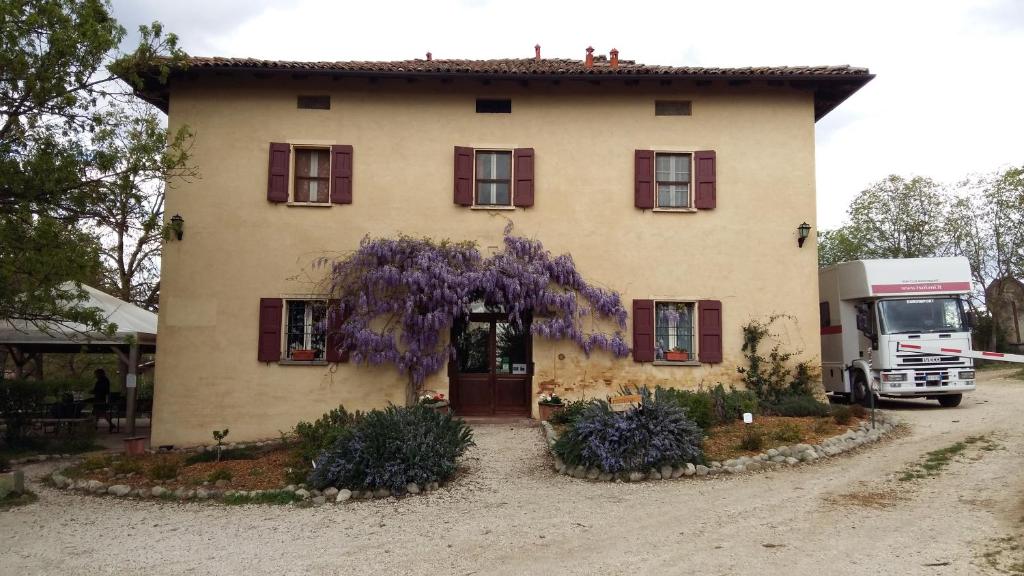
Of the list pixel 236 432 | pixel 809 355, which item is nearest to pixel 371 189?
pixel 236 432

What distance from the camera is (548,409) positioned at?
40.3ft

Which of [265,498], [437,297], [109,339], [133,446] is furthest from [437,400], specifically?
[109,339]

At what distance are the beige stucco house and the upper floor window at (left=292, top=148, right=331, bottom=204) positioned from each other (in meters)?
0.03

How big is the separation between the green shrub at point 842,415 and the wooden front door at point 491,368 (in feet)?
16.3

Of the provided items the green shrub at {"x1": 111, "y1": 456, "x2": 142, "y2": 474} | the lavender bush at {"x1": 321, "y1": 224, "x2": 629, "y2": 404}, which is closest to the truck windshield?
the lavender bush at {"x1": 321, "y1": 224, "x2": 629, "y2": 404}

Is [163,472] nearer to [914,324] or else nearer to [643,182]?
[643,182]

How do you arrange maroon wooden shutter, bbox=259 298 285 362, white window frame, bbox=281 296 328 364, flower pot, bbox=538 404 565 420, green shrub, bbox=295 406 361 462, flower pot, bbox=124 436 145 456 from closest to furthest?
green shrub, bbox=295 406 361 462 < flower pot, bbox=124 436 145 456 < flower pot, bbox=538 404 565 420 < maroon wooden shutter, bbox=259 298 285 362 < white window frame, bbox=281 296 328 364

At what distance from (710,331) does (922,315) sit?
4.21m

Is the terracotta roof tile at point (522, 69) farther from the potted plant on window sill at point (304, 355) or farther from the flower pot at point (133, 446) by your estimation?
the flower pot at point (133, 446)

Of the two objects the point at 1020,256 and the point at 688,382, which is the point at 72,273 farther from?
the point at 1020,256

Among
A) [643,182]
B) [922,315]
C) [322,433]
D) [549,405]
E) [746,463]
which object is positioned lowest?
[746,463]

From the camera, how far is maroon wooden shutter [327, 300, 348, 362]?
12508mm

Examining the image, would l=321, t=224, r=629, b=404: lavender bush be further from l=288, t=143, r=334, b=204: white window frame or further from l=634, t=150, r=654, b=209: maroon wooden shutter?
l=634, t=150, r=654, b=209: maroon wooden shutter

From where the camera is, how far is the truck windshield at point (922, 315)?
44.0ft
